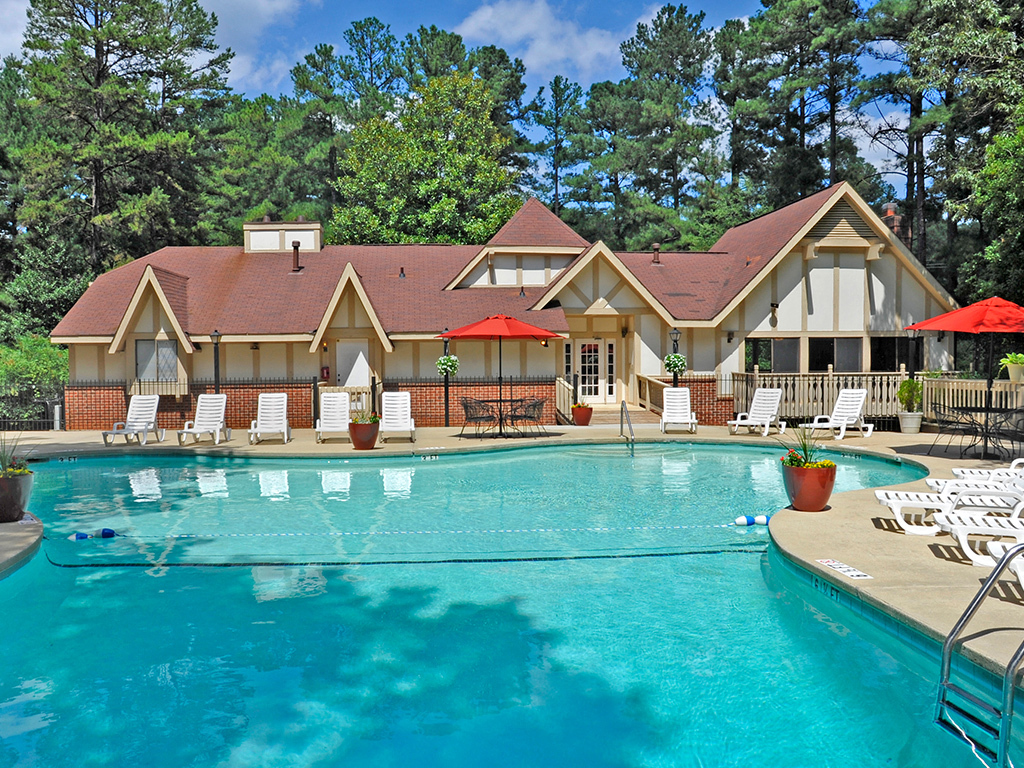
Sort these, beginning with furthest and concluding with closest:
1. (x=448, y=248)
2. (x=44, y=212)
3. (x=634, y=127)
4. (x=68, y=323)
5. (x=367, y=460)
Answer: (x=634, y=127), (x=44, y=212), (x=448, y=248), (x=68, y=323), (x=367, y=460)

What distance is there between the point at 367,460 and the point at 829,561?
10.3m

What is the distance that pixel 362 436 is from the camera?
15555 mm

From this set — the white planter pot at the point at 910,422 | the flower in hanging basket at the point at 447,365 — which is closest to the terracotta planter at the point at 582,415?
the flower in hanging basket at the point at 447,365

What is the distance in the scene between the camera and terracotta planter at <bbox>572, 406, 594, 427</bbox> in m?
19.4

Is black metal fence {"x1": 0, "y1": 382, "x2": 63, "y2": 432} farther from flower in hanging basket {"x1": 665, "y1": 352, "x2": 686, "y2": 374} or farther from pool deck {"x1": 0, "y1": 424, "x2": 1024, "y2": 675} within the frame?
flower in hanging basket {"x1": 665, "y1": 352, "x2": 686, "y2": 374}

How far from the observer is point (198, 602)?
692cm

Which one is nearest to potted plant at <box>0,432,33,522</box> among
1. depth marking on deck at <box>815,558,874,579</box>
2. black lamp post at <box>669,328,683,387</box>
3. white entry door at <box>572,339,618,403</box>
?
depth marking on deck at <box>815,558,874,579</box>

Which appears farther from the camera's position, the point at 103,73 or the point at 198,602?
the point at 103,73

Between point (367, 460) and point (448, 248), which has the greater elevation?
point (448, 248)

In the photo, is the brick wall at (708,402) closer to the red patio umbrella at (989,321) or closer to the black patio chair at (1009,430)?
the black patio chair at (1009,430)

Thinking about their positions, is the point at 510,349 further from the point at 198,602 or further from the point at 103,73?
the point at 103,73

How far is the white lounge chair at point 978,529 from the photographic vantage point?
655cm

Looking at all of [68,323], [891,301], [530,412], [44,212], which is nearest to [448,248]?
[530,412]

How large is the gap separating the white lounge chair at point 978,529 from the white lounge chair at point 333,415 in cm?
1270
